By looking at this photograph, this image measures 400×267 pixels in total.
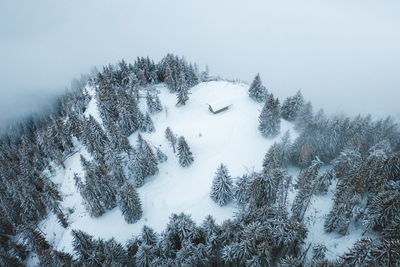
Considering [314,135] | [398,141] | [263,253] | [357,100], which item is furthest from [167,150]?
[357,100]

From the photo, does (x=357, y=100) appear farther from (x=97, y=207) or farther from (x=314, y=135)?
(x=97, y=207)

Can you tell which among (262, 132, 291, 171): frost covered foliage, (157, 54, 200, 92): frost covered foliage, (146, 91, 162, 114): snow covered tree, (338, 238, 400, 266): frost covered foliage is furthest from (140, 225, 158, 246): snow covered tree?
(157, 54, 200, 92): frost covered foliage

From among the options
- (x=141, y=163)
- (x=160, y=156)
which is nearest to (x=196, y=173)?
(x=160, y=156)

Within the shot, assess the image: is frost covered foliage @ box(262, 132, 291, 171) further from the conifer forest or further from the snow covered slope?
the snow covered slope

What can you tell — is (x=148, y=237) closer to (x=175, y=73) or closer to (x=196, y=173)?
(x=196, y=173)

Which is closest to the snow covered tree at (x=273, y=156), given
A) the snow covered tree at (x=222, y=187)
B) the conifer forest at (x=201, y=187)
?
the conifer forest at (x=201, y=187)

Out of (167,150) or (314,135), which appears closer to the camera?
(314,135)
